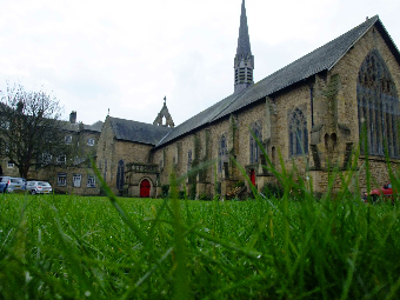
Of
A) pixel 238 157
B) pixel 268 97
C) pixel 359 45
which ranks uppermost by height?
pixel 359 45

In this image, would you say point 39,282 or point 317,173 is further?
point 317,173

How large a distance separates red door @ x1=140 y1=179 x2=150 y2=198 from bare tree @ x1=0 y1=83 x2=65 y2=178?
34.3ft

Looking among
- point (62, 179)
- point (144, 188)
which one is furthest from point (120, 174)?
point (62, 179)

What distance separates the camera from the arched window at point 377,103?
50.4 ft

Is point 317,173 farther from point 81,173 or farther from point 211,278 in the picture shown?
point 81,173

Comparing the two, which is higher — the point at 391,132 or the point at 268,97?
the point at 268,97

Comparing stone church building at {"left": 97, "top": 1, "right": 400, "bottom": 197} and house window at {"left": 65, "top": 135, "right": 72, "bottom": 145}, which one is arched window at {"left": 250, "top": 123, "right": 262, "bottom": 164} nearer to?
stone church building at {"left": 97, "top": 1, "right": 400, "bottom": 197}

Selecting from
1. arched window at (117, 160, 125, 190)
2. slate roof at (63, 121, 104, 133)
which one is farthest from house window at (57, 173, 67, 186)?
slate roof at (63, 121, 104, 133)

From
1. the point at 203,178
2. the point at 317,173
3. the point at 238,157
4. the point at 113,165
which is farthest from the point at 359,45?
the point at 113,165

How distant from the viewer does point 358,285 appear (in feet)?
2.88

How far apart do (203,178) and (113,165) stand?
14758 mm

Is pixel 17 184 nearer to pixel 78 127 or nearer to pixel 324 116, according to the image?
pixel 324 116

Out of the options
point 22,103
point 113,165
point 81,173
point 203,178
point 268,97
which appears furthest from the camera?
point 81,173

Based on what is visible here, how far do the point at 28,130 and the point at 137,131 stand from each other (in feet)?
40.7
